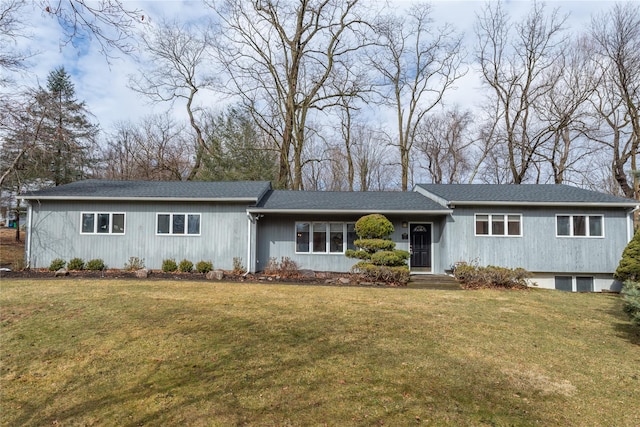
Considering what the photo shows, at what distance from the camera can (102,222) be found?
13898mm

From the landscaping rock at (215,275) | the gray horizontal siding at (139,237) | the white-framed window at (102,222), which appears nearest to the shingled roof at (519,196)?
the gray horizontal siding at (139,237)

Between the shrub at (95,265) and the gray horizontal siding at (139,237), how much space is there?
23 cm

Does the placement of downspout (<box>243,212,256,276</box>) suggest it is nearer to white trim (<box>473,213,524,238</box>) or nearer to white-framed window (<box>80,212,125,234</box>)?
white-framed window (<box>80,212,125,234</box>)

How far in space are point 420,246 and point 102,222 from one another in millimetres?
12777

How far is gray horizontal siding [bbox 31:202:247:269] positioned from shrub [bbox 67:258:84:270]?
1.05 ft

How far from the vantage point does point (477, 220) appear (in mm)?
13398

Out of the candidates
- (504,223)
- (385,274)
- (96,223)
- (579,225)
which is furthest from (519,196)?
(96,223)

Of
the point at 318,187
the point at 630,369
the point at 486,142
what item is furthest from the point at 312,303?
the point at 318,187

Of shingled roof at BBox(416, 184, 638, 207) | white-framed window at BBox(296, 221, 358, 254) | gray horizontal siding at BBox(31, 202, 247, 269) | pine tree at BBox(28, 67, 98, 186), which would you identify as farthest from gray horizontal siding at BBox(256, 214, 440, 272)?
pine tree at BBox(28, 67, 98, 186)

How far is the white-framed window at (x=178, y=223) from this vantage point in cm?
1388

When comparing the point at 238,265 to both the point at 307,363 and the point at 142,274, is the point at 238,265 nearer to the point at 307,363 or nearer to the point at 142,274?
the point at 142,274

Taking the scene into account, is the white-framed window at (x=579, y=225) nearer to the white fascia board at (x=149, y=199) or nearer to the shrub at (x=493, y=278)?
the shrub at (x=493, y=278)

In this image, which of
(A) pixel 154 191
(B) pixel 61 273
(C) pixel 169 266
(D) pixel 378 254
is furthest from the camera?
(A) pixel 154 191

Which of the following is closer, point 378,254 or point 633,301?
point 633,301
